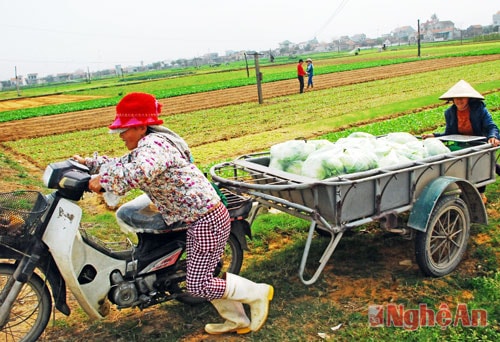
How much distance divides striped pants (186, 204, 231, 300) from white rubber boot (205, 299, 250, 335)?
195mm

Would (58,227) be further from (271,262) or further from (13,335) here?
(271,262)

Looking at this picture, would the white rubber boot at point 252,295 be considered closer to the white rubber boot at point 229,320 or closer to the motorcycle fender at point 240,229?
the white rubber boot at point 229,320

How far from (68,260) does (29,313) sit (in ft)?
2.37

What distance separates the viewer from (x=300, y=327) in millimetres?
3904

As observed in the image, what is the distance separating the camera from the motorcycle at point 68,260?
3381 mm

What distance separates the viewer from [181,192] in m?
3.53

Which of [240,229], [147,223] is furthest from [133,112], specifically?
[240,229]

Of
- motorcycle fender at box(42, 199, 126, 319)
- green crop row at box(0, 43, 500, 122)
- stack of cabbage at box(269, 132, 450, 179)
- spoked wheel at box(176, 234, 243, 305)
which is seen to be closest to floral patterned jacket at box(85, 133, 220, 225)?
motorcycle fender at box(42, 199, 126, 319)

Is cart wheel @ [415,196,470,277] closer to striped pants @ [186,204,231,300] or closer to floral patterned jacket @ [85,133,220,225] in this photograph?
striped pants @ [186,204,231,300]

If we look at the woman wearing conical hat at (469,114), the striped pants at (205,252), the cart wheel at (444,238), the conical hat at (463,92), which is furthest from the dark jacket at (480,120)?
the striped pants at (205,252)

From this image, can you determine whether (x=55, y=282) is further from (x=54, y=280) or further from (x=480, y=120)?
(x=480, y=120)

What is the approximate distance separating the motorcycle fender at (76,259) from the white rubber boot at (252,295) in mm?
887

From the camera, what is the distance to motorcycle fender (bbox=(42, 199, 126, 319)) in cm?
345

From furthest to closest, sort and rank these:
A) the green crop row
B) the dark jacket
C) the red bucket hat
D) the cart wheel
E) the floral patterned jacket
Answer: the green crop row
the dark jacket
the cart wheel
the red bucket hat
the floral patterned jacket
